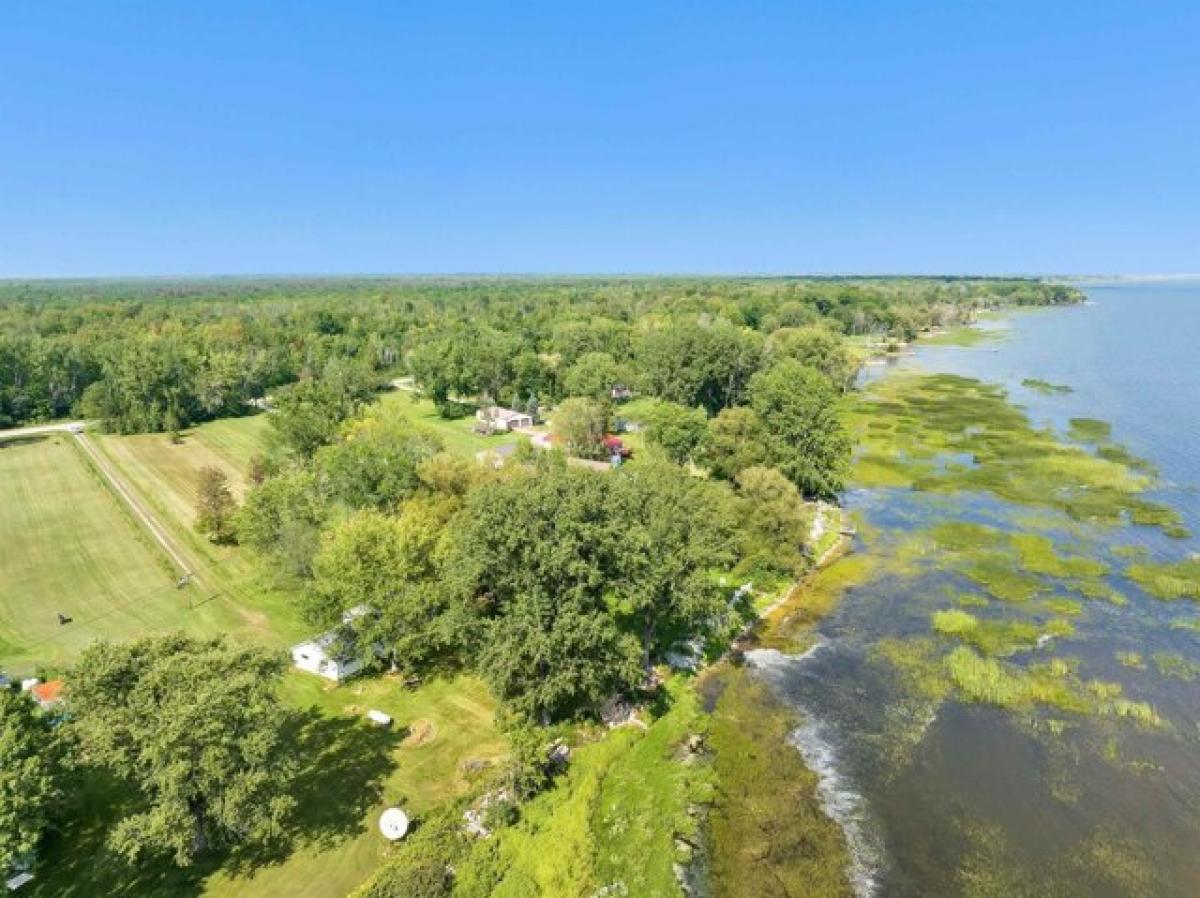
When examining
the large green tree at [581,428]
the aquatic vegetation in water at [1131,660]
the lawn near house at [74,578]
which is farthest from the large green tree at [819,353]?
the lawn near house at [74,578]

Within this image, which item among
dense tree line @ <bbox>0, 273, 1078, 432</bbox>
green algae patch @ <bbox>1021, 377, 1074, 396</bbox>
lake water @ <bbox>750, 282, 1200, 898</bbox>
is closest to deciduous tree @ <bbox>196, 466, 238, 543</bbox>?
lake water @ <bbox>750, 282, 1200, 898</bbox>

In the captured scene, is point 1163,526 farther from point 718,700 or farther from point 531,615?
point 531,615

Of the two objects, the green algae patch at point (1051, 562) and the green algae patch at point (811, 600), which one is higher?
the green algae patch at point (1051, 562)

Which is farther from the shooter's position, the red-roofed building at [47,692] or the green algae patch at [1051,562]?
the green algae patch at [1051,562]

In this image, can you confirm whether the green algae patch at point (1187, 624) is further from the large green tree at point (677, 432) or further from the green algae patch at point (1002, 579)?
the large green tree at point (677, 432)

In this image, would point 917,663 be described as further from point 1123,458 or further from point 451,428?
point 451,428

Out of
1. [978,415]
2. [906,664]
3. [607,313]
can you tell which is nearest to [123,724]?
[906,664]
